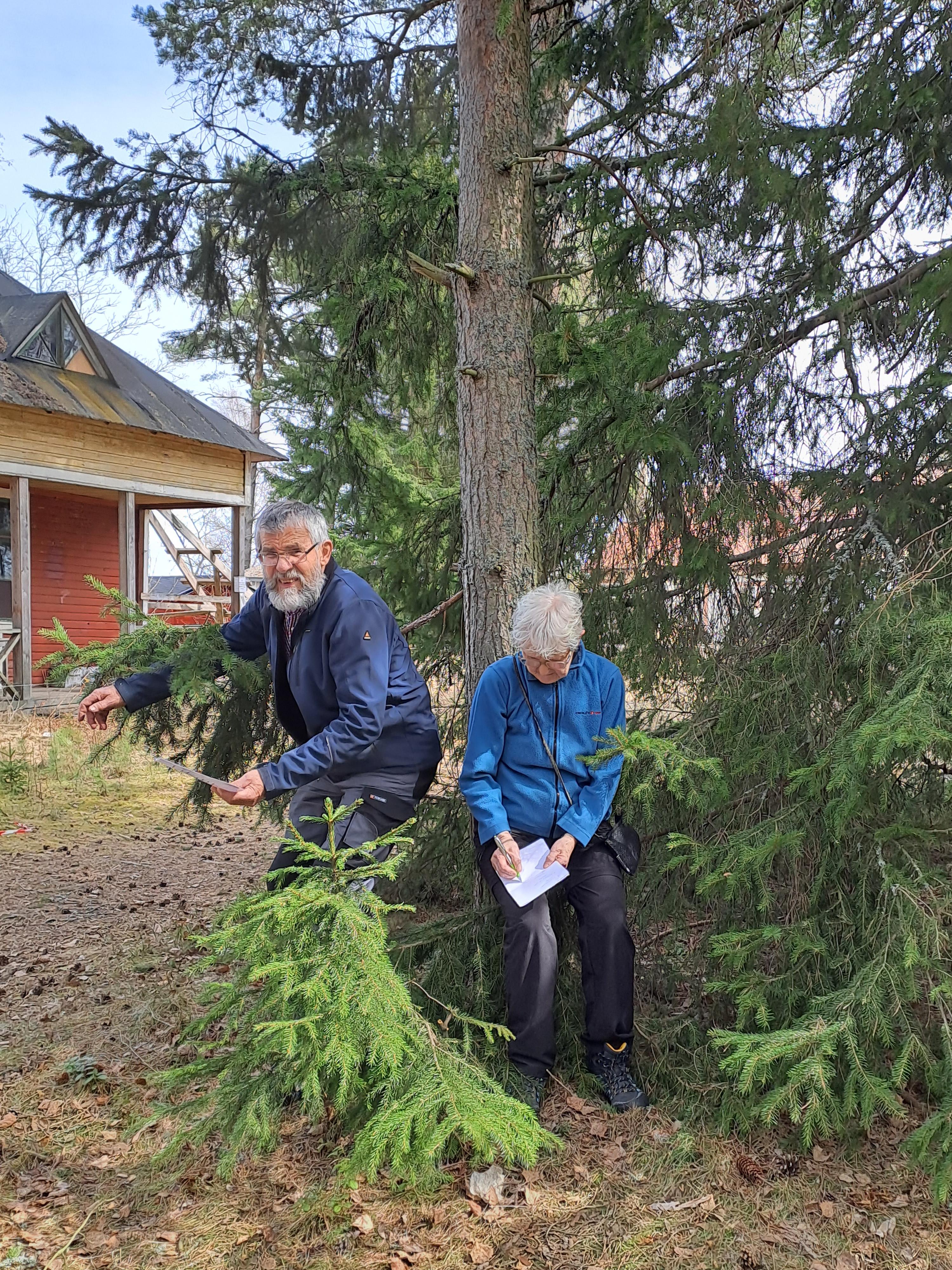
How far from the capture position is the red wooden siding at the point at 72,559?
1730 centimetres

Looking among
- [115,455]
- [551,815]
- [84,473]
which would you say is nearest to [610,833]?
[551,815]

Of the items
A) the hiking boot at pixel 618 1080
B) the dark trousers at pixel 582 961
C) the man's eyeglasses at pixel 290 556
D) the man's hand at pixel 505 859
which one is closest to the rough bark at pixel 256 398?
the man's eyeglasses at pixel 290 556

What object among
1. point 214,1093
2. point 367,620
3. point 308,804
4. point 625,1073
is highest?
point 367,620

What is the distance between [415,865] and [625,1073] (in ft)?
5.73

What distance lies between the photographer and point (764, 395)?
13.7 feet

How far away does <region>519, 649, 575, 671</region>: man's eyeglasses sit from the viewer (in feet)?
11.0

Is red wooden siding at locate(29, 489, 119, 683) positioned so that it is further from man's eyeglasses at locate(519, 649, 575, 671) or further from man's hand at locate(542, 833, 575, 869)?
man's hand at locate(542, 833, 575, 869)

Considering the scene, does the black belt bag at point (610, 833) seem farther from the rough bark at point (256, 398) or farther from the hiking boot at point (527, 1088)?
the rough bark at point (256, 398)

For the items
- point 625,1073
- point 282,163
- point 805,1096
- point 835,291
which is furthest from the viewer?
point 282,163

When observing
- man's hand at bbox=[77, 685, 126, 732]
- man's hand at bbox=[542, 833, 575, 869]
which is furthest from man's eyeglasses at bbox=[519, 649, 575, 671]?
man's hand at bbox=[77, 685, 126, 732]

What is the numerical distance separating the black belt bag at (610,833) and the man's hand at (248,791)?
3.26 feet

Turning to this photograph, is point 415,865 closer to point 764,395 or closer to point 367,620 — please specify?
point 367,620

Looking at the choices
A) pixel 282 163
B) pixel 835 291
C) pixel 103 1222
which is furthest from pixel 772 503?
pixel 103 1222

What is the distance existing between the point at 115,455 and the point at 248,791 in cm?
1429
